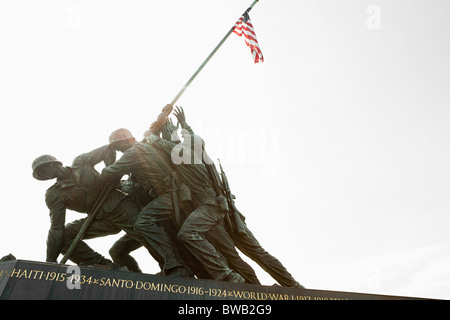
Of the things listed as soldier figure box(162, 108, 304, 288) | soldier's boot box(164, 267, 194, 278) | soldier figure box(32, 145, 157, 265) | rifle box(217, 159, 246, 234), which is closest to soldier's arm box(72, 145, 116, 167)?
soldier figure box(32, 145, 157, 265)

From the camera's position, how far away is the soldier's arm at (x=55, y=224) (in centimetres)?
684

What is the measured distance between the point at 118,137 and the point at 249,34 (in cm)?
586

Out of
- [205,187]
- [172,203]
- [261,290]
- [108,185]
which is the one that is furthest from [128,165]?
[261,290]

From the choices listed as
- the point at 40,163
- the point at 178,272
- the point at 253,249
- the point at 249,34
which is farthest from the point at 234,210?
the point at 249,34

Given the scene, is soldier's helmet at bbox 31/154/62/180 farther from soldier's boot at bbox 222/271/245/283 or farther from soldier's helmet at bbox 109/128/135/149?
soldier's boot at bbox 222/271/245/283

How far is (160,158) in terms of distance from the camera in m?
7.65

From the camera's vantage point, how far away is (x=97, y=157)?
778 centimetres

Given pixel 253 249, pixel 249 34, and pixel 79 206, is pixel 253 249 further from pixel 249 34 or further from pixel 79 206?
pixel 249 34

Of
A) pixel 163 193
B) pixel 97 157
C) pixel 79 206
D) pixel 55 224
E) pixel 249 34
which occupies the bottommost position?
pixel 55 224

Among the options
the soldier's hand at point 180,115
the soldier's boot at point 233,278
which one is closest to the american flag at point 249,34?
the soldier's hand at point 180,115

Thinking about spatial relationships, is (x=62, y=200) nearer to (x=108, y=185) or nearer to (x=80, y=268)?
(x=108, y=185)

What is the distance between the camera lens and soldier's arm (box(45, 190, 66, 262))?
684 cm

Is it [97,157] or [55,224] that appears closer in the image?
[55,224]

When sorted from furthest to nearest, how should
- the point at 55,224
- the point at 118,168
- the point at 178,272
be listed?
the point at 118,168, the point at 55,224, the point at 178,272
